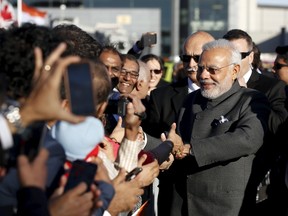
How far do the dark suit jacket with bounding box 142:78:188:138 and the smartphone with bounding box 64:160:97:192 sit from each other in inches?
155

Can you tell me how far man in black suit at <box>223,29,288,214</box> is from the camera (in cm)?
582

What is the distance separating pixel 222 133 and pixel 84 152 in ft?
9.13

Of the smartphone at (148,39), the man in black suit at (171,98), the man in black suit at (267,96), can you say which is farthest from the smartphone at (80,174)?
the smartphone at (148,39)

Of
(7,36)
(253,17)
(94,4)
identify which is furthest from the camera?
(253,17)

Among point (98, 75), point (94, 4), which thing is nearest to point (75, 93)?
point (98, 75)

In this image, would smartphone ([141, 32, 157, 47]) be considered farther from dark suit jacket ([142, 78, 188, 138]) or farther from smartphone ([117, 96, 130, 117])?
smartphone ([117, 96, 130, 117])

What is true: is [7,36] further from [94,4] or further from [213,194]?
[94,4]

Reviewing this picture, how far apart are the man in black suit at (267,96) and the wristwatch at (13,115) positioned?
3.44 m

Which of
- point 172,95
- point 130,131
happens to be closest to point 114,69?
point 172,95

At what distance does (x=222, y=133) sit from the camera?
5.75 metres

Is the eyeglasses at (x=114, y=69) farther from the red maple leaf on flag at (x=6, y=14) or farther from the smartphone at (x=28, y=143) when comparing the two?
the red maple leaf on flag at (x=6, y=14)

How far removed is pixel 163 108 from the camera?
7133mm

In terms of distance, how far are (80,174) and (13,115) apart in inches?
21.1

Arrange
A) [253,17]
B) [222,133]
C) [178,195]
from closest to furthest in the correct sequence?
1. [222,133]
2. [178,195]
3. [253,17]
